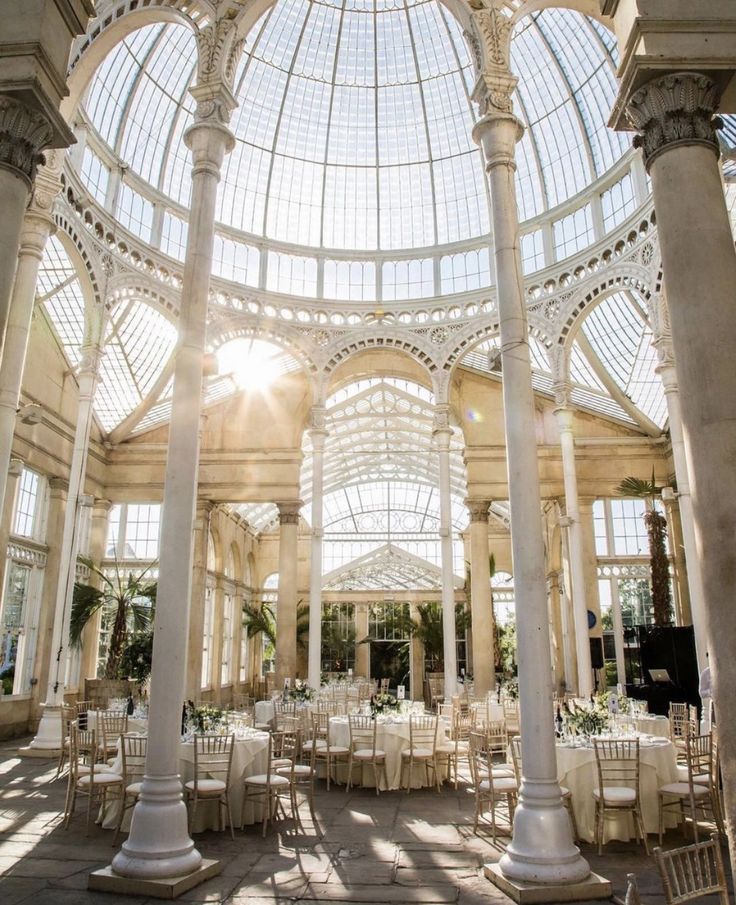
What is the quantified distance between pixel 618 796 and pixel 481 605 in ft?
46.2

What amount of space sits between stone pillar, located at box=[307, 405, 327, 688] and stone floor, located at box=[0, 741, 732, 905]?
8.59m

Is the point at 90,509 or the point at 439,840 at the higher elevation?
the point at 90,509

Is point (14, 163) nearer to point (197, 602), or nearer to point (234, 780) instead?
point (234, 780)

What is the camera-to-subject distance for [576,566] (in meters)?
17.8

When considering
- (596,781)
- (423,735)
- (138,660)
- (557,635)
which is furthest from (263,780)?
(557,635)

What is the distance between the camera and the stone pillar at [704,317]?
14.5 feet

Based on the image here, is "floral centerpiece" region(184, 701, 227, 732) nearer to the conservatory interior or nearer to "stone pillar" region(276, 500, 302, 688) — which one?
the conservatory interior

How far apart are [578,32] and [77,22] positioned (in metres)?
16.0

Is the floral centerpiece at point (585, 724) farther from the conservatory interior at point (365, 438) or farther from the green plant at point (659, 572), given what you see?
the green plant at point (659, 572)

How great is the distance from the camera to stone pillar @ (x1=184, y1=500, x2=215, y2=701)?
2073 cm

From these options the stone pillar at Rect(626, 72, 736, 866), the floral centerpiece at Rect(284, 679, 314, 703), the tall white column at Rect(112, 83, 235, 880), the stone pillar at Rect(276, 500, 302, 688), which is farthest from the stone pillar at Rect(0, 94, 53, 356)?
the stone pillar at Rect(276, 500, 302, 688)

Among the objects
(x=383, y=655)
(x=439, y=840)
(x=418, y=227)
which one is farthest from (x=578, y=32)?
(x=383, y=655)

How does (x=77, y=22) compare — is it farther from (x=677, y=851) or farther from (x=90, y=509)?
(x=90, y=509)

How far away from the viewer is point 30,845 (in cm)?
721
